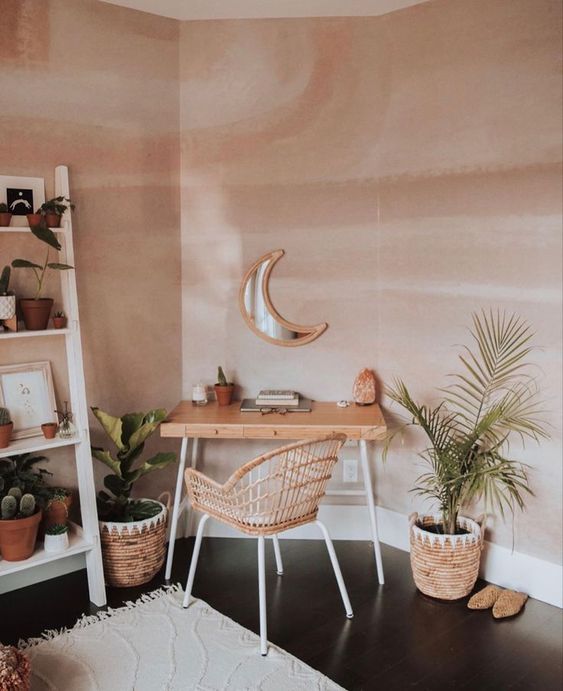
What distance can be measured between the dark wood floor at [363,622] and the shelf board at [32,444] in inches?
27.1

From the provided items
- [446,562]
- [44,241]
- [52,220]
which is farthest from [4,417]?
[446,562]

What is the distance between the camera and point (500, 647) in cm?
261

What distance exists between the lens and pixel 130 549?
10.0ft

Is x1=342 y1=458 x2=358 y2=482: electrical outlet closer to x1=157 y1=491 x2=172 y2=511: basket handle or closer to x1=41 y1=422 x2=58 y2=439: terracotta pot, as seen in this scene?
x1=157 y1=491 x2=172 y2=511: basket handle

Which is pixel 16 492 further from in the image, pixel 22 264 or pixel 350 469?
pixel 350 469

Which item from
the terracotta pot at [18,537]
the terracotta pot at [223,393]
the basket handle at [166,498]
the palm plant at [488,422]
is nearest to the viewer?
the terracotta pot at [18,537]

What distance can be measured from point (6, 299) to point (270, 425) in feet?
4.00

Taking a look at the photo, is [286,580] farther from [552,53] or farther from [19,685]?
[552,53]

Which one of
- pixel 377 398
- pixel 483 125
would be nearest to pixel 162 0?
pixel 483 125

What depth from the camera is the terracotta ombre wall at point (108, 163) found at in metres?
3.00

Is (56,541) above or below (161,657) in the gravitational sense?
above

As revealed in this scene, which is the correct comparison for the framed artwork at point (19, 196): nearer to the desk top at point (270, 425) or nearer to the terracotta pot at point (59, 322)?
the terracotta pot at point (59, 322)

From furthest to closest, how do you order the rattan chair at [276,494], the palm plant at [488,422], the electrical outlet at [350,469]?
the electrical outlet at [350,469] < the palm plant at [488,422] < the rattan chair at [276,494]

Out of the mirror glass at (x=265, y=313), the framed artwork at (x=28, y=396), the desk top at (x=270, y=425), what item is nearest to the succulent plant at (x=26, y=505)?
the framed artwork at (x=28, y=396)
